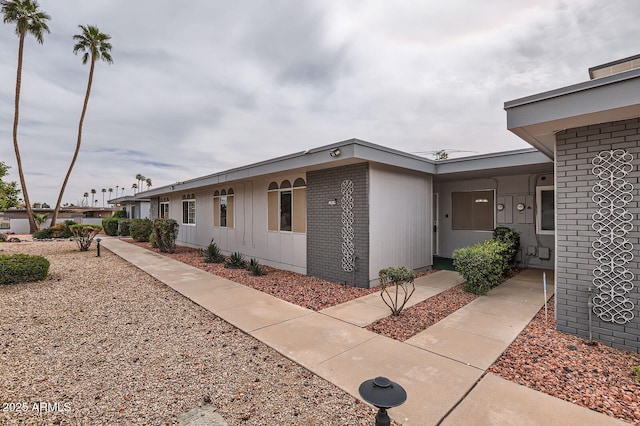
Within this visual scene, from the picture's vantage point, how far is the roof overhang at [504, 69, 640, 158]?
2955 millimetres

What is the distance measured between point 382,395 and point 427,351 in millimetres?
2086

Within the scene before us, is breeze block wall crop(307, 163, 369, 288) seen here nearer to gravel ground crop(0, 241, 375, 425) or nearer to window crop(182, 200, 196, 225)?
gravel ground crop(0, 241, 375, 425)

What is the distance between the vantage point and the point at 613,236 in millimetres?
3484

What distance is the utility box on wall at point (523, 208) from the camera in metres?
8.46

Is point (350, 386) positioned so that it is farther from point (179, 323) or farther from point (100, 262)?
point (100, 262)

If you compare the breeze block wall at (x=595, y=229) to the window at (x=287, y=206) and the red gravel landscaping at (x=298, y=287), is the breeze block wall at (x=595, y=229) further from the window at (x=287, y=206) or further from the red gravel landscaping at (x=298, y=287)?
the window at (x=287, y=206)

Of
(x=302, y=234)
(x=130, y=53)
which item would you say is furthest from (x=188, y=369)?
(x=130, y=53)

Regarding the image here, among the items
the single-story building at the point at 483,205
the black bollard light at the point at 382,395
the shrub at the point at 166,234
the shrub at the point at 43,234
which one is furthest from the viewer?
the shrub at the point at 43,234

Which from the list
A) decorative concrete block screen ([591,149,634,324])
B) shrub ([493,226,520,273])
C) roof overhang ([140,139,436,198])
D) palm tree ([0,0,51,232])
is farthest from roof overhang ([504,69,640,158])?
palm tree ([0,0,51,232])

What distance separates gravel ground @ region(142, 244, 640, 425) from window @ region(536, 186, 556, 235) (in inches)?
156

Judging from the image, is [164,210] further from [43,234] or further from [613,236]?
[613,236]

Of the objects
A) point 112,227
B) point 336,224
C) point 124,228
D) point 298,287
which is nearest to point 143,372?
point 298,287

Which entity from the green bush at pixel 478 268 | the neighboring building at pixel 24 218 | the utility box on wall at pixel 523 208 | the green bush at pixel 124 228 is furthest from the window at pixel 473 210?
the neighboring building at pixel 24 218

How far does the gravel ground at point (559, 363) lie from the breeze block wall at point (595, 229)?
320 mm
